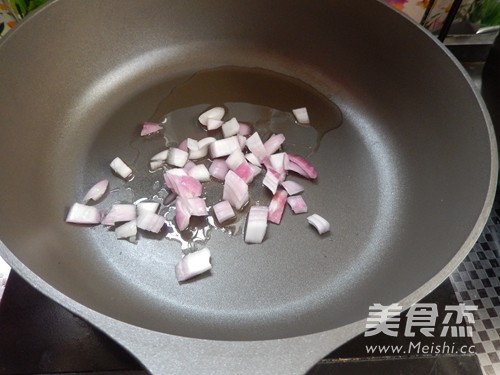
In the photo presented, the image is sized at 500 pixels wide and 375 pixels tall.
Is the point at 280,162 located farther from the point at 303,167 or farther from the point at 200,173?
the point at 200,173

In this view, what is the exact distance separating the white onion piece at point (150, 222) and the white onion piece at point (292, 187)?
24cm

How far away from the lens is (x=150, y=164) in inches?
34.9

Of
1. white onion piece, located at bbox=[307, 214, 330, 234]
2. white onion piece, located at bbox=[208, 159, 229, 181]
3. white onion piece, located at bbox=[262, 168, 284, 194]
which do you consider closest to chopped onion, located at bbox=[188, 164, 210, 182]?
white onion piece, located at bbox=[208, 159, 229, 181]

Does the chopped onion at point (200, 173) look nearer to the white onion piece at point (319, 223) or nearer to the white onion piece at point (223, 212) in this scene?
the white onion piece at point (223, 212)

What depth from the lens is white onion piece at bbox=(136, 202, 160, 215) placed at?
82 centimetres

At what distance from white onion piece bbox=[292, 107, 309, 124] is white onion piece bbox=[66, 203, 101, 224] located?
447 mm

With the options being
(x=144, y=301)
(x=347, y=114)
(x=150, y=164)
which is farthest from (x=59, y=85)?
(x=347, y=114)

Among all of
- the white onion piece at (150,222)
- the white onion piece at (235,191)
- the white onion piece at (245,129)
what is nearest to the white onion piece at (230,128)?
the white onion piece at (245,129)

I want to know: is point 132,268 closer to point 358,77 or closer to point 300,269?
point 300,269

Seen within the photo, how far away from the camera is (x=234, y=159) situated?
0.88 metres

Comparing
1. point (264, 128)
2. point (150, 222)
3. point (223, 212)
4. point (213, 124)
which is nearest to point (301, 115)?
point (264, 128)

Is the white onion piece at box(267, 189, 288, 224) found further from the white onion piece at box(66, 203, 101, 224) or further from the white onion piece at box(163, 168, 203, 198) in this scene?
the white onion piece at box(66, 203, 101, 224)

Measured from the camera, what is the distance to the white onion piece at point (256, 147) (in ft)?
2.97

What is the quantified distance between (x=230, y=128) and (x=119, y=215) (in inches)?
11.3
